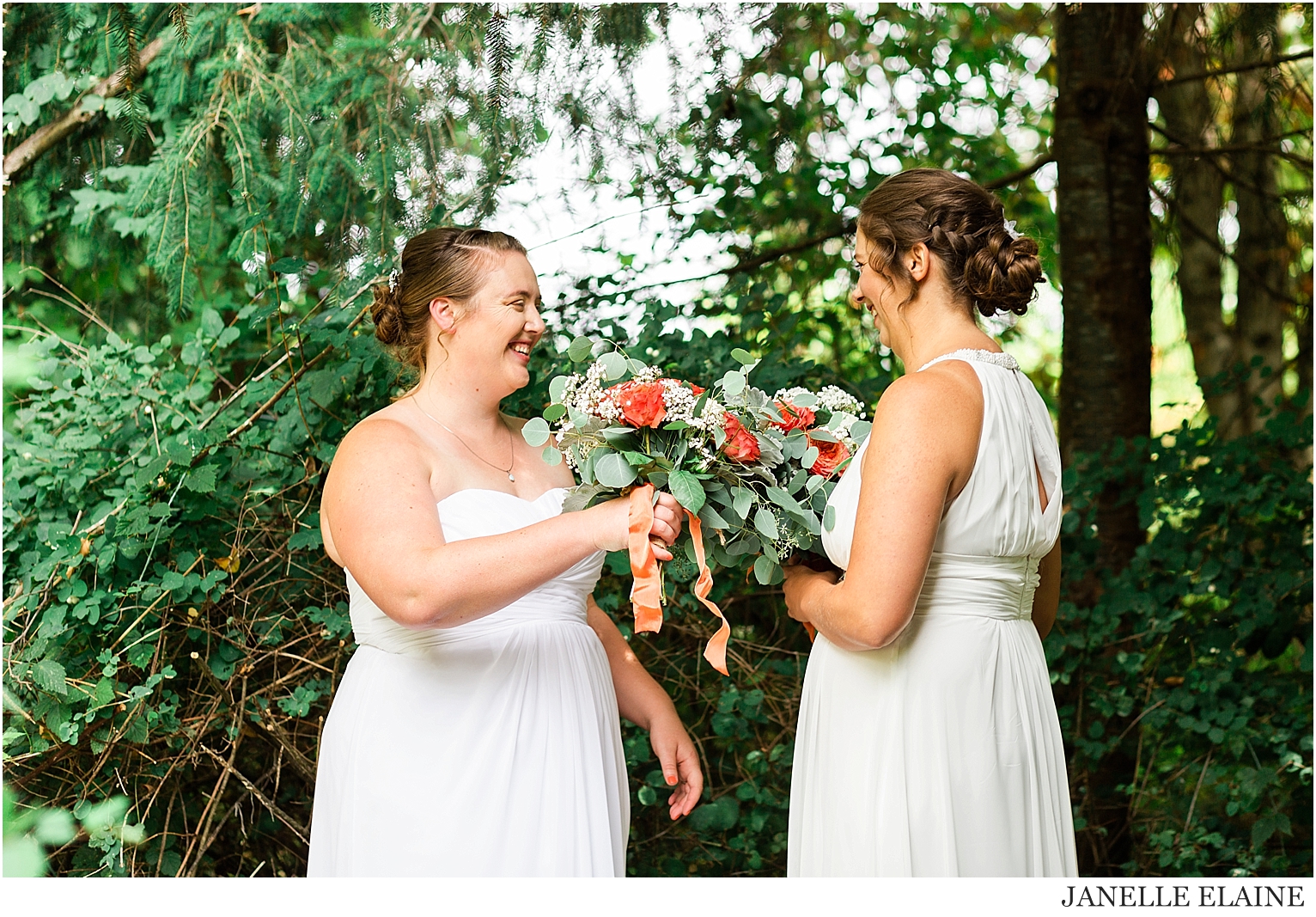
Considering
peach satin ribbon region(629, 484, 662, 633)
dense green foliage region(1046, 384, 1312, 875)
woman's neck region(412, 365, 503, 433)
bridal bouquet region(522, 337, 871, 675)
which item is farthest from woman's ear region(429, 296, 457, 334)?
dense green foliage region(1046, 384, 1312, 875)

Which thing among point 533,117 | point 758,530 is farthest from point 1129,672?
point 533,117

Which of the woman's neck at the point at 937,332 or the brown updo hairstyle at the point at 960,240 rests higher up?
the brown updo hairstyle at the point at 960,240

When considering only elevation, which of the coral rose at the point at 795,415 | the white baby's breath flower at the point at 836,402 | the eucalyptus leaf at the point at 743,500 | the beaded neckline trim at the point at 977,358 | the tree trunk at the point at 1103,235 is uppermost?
the tree trunk at the point at 1103,235

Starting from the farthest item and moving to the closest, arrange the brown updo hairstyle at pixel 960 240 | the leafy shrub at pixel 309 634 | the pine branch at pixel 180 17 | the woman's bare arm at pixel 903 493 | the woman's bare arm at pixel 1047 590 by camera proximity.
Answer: the pine branch at pixel 180 17, the leafy shrub at pixel 309 634, the woman's bare arm at pixel 1047 590, the brown updo hairstyle at pixel 960 240, the woman's bare arm at pixel 903 493

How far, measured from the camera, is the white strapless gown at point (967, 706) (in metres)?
2.11

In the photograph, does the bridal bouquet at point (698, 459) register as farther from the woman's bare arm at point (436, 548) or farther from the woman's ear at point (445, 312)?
the woman's ear at point (445, 312)

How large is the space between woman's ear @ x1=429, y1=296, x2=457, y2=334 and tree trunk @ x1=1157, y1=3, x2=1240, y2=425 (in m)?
4.48

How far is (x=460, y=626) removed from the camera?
224cm

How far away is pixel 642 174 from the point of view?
4.41 metres

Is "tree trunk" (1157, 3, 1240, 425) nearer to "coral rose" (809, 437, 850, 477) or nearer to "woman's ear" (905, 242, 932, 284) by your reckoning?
"woman's ear" (905, 242, 932, 284)

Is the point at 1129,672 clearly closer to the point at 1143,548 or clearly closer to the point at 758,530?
the point at 1143,548

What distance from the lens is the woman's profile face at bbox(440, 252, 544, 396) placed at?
8.07ft

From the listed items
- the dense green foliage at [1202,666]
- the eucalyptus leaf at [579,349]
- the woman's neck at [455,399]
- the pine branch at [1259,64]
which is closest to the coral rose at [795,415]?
the eucalyptus leaf at [579,349]

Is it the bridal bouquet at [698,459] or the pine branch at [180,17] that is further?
the pine branch at [180,17]
